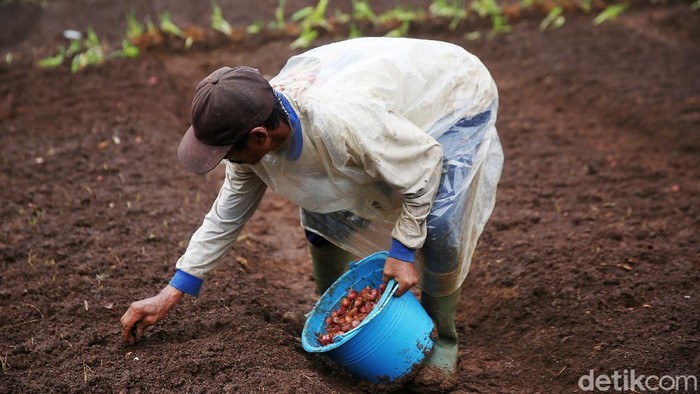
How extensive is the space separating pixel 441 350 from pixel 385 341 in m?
0.47

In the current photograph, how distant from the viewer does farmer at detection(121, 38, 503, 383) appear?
8.04 ft

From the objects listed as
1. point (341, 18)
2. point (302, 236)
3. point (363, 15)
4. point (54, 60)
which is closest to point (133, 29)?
point (54, 60)

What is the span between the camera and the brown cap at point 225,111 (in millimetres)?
2355

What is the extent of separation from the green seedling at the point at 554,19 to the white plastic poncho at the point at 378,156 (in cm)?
442

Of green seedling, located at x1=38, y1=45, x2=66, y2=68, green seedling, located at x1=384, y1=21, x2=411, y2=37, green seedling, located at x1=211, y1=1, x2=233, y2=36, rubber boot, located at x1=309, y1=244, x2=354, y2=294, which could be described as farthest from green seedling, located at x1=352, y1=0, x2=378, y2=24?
rubber boot, located at x1=309, y1=244, x2=354, y2=294

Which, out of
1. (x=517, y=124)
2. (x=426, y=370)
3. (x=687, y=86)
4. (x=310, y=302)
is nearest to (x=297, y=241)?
(x=310, y=302)

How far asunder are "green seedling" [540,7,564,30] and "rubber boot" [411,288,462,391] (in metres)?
4.70

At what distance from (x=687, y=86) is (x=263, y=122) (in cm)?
448

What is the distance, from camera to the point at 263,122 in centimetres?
241

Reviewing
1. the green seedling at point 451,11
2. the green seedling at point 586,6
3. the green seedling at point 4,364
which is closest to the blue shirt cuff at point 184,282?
the green seedling at point 4,364

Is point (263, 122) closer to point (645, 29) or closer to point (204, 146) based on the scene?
point (204, 146)

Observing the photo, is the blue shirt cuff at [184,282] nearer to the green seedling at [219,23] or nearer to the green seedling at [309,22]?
the green seedling at [309,22]

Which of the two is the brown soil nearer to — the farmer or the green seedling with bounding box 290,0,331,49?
the green seedling with bounding box 290,0,331,49

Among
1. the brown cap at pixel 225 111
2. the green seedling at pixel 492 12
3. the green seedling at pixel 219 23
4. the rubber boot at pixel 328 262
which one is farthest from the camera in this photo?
the green seedling at pixel 219 23
